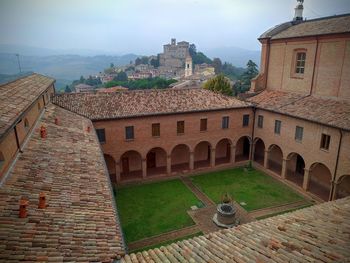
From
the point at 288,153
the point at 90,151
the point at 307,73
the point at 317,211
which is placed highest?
the point at 307,73

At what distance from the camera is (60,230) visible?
745 cm

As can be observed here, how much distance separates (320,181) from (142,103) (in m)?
17.0

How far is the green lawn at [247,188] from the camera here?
20906 millimetres

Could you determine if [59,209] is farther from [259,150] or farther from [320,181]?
[259,150]

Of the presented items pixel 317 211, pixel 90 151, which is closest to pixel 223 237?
pixel 317 211

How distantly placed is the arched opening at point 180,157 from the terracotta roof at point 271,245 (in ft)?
60.0

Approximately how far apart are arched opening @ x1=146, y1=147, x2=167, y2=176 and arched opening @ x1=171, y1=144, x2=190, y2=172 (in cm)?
103


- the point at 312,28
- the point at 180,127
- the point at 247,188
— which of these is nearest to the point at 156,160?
the point at 180,127

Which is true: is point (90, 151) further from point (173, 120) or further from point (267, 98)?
point (267, 98)

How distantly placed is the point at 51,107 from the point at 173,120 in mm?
10020

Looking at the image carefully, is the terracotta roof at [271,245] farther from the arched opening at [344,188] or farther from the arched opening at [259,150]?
the arched opening at [259,150]

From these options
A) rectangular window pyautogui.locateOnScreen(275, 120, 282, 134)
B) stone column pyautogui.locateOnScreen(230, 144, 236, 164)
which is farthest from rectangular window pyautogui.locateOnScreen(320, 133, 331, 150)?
stone column pyautogui.locateOnScreen(230, 144, 236, 164)

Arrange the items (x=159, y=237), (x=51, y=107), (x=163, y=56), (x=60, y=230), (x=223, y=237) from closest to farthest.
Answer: (x=60, y=230)
(x=223, y=237)
(x=159, y=237)
(x=51, y=107)
(x=163, y=56)

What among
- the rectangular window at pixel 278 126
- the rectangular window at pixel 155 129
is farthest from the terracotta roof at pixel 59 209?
the rectangular window at pixel 278 126
